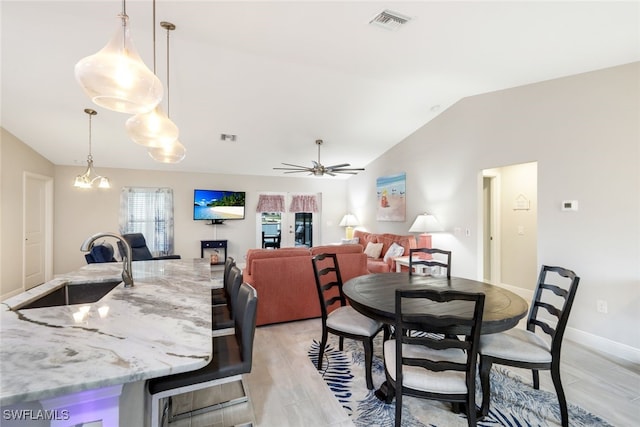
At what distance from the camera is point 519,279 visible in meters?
4.58

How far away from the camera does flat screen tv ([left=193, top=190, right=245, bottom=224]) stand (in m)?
6.68

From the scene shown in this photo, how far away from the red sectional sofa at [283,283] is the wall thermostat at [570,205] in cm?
263

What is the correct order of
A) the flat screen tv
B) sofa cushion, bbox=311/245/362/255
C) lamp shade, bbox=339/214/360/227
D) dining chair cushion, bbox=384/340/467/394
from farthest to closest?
1. lamp shade, bbox=339/214/360/227
2. the flat screen tv
3. sofa cushion, bbox=311/245/362/255
4. dining chair cushion, bbox=384/340/467/394

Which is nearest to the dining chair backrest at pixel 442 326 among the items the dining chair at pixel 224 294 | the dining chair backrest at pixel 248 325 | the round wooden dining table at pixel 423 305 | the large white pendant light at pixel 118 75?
the round wooden dining table at pixel 423 305

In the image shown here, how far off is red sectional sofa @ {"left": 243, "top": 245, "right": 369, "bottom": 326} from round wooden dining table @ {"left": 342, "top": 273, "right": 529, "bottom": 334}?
107 cm

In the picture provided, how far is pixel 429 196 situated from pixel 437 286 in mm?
3015

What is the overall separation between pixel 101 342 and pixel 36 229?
6.20 metres

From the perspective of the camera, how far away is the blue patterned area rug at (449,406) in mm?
1844

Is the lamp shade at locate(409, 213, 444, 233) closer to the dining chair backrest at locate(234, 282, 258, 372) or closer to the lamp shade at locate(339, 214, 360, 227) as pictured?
the lamp shade at locate(339, 214, 360, 227)

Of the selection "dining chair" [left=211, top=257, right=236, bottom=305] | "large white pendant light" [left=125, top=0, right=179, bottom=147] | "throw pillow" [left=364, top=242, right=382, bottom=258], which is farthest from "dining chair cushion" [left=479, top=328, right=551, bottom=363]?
"throw pillow" [left=364, top=242, right=382, bottom=258]

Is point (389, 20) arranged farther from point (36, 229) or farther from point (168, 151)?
point (36, 229)

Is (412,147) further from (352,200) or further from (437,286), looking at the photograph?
(437,286)

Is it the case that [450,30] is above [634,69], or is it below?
above

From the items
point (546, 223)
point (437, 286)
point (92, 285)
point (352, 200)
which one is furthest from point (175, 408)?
point (352, 200)
